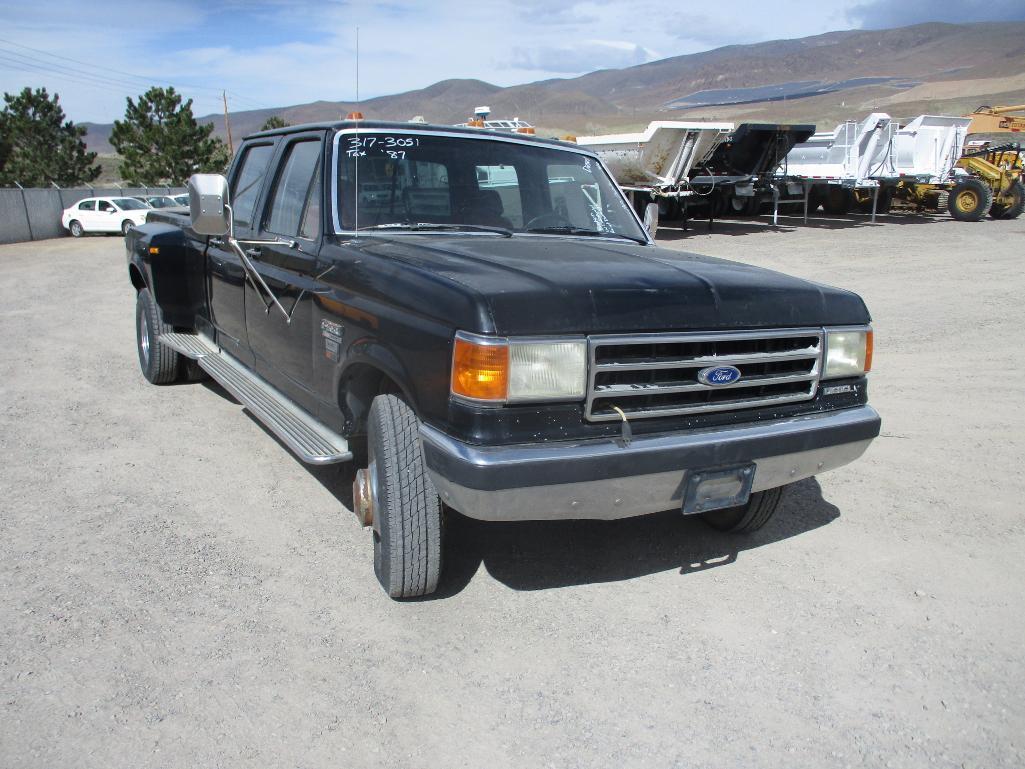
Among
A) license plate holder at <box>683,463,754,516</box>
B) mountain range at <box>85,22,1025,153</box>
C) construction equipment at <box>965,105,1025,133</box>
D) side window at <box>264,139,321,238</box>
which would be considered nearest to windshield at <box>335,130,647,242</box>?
side window at <box>264,139,321,238</box>

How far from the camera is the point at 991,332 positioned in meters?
8.52

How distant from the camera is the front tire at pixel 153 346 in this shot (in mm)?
6387

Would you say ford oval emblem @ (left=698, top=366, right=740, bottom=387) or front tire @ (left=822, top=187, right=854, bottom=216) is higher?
front tire @ (left=822, top=187, right=854, bottom=216)

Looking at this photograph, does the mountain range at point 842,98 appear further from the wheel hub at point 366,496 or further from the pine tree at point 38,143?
the wheel hub at point 366,496

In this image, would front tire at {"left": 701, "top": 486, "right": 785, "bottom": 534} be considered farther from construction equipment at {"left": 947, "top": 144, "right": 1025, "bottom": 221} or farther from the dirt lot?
construction equipment at {"left": 947, "top": 144, "right": 1025, "bottom": 221}

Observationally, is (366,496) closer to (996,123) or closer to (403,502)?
(403,502)

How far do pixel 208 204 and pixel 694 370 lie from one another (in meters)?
2.55

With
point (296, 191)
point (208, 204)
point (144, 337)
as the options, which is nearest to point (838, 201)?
point (144, 337)

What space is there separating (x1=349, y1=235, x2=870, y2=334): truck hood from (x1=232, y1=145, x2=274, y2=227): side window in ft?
4.82

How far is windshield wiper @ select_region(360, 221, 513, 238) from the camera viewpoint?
394 centimetres

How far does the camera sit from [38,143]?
41.5 meters

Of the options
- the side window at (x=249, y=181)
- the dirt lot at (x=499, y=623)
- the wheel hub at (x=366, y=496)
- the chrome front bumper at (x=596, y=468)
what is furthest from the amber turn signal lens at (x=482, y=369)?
the side window at (x=249, y=181)

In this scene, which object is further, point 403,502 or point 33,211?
point 33,211

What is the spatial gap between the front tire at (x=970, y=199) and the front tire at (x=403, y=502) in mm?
22423
